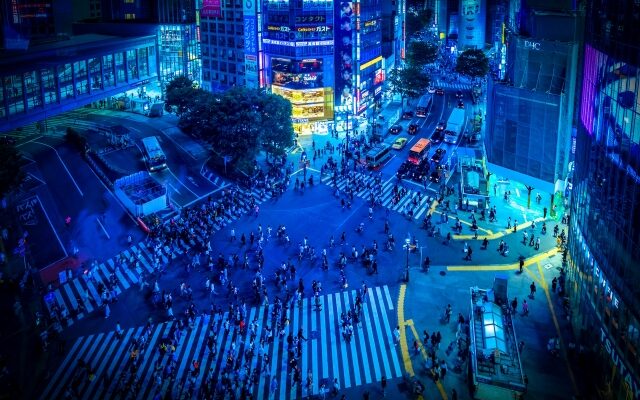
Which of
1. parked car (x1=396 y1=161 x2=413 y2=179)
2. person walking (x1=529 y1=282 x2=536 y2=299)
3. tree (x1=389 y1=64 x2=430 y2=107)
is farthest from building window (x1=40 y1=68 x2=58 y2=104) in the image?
person walking (x1=529 y1=282 x2=536 y2=299)

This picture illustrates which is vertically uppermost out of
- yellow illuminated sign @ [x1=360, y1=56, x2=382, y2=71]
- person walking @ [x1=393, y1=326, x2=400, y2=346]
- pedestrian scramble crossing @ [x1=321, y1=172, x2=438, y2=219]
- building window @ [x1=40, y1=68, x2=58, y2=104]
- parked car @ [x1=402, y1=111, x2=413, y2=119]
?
yellow illuminated sign @ [x1=360, y1=56, x2=382, y2=71]

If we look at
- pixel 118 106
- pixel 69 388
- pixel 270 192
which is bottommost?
pixel 69 388

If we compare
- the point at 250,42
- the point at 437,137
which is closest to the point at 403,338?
the point at 437,137

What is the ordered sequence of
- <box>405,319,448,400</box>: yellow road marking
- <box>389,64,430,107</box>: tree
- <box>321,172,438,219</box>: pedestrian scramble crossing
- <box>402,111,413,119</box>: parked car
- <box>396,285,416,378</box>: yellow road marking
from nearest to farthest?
<box>405,319,448,400</box>: yellow road marking, <box>396,285,416,378</box>: yellow road marking, <box>321,172,438,219</box>: pedestrian scramble crossing, <box>402,111,413,119</box>: parked car, <box>389,64,430,107</box>: tree

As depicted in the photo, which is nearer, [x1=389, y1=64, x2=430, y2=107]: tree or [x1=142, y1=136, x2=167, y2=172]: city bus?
[x1=142, y1=136, x2=167, y2=172]: city bus

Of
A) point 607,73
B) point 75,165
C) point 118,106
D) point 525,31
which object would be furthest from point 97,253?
point 118,106

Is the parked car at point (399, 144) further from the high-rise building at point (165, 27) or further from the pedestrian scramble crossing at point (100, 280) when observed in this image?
the high-rise building at point (165, 27)

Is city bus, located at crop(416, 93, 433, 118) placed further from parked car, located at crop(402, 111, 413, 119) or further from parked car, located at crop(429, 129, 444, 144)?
parked car, located at crop(429, 129, 444, 144)

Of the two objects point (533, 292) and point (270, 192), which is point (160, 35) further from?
point (533, 292)
